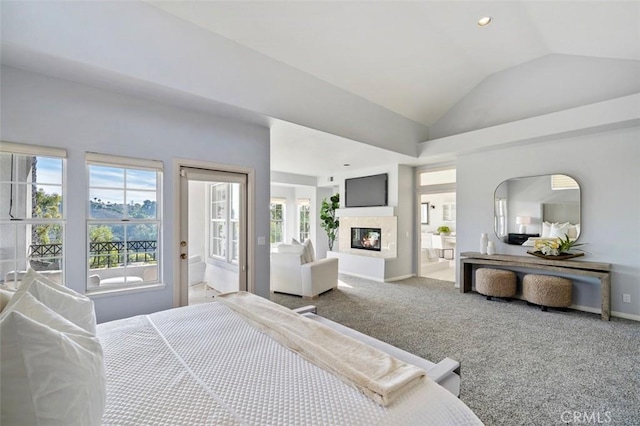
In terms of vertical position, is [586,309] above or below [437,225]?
below

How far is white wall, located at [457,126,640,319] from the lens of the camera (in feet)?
12.4

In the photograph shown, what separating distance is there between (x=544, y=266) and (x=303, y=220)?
6714mm

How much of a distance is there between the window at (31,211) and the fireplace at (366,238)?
5.47 meters

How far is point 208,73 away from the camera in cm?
293

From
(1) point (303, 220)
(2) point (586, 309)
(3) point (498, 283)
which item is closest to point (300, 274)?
(3) point (498, 283)

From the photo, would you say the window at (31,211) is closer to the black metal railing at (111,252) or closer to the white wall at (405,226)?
the black metal railing at (111,252)

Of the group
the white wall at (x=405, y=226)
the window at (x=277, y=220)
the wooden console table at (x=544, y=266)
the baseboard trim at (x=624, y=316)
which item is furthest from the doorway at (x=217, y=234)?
the window at (x=277, y=220)

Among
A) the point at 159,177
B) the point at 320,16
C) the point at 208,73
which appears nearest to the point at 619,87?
the point at 320,16

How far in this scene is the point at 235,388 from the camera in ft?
3.77

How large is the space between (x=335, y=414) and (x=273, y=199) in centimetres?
849

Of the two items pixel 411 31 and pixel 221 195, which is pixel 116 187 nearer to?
pixel 221 195

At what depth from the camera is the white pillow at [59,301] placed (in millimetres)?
1360

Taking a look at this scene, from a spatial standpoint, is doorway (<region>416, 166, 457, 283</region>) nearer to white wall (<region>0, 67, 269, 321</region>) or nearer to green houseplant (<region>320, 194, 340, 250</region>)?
green houseplant (<region>320, 194, 340, 250</region>)

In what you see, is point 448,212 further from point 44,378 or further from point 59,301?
point 44,378
